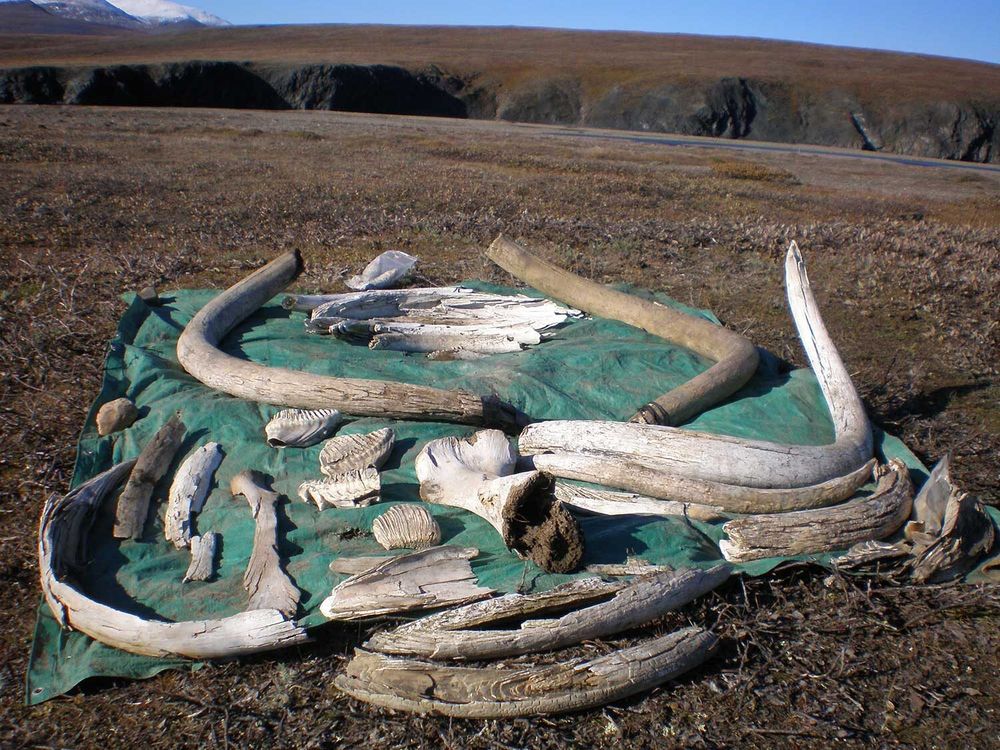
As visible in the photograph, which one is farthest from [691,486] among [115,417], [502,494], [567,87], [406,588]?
[567,87]

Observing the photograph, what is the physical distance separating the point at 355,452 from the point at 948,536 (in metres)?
2.77

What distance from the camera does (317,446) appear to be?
159 inches

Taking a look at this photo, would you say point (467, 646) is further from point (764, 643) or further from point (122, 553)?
point (122, 553)

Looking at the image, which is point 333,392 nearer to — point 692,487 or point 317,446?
point 317,446

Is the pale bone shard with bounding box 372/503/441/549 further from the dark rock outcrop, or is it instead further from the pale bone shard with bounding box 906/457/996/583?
the dark rock outcrop

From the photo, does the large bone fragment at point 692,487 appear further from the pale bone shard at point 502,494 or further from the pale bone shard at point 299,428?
the pale bone shard at point 299,428

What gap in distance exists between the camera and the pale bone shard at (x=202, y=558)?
10.5 feet

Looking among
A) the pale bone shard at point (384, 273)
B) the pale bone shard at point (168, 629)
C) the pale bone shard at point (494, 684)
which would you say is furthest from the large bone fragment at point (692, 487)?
the pale bone shard at point (384, 273)

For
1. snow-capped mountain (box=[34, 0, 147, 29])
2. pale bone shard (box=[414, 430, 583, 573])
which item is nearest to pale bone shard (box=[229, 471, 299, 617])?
pale bone shard (box=[414, 430, 583, 573])

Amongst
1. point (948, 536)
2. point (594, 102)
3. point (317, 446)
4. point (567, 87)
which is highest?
point (567, 87)

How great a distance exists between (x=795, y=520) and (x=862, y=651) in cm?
60

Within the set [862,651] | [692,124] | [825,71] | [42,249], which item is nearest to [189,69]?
[692,124]

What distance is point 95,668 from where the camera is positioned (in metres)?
2.79

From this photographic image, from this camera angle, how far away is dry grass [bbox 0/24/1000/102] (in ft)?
144
